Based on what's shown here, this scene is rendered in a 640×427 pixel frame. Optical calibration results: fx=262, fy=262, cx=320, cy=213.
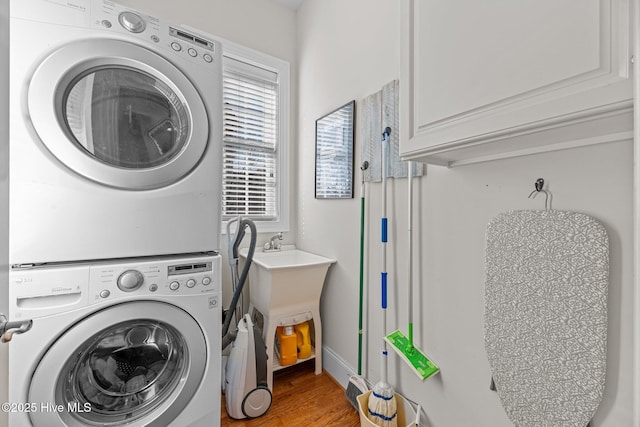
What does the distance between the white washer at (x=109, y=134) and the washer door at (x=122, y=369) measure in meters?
0.27

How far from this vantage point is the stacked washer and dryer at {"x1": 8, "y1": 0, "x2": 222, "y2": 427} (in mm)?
920

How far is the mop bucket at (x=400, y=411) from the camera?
1378 millimetres

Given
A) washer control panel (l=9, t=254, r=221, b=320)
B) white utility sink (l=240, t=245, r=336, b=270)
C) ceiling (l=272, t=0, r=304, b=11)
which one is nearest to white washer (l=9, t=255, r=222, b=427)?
washer control panel (l=9, t=254, r=221, b=320)

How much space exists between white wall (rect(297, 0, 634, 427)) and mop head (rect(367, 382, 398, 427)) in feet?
0.44

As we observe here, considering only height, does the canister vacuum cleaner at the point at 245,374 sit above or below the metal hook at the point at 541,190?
below

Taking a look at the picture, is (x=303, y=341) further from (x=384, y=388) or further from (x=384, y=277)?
(x=384, y=277)

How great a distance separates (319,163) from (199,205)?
3.93ft

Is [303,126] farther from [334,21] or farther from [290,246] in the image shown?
[290,246]

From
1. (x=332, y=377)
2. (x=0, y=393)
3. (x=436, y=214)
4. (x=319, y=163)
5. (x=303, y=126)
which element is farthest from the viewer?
(x=303, y=126)

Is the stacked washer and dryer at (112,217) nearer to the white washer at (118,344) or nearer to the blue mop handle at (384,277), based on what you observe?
the white washer at (118,344)

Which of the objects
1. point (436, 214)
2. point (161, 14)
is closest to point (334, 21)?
point (161, 14)

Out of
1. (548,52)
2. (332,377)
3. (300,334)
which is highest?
(548,52)

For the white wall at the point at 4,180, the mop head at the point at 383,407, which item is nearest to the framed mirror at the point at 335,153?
the mop head at the point at 383,407

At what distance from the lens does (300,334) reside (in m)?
2.03
